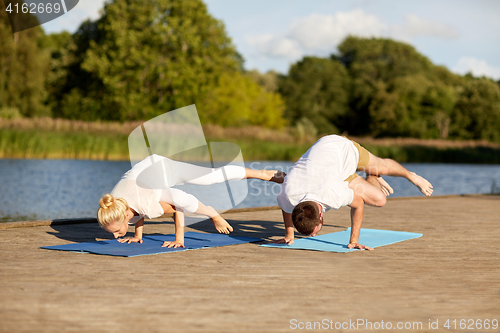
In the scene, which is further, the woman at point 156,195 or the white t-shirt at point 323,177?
the white t-shirt at point 323,177

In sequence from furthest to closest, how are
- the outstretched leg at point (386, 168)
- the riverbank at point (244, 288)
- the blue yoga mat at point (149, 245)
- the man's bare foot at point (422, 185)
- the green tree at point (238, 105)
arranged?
the green tree at point (238, 105) → the outstretched leg at point (386, 168) → the man's bare foot at point (422, 185) → the blue yoga mat at point (149, 245) → the riverbank at point (244, 288)

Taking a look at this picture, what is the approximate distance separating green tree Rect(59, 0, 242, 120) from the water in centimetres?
1629

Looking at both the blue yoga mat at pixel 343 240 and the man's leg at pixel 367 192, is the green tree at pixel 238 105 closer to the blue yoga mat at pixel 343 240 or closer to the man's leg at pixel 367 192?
the blue yoga mat at pixel 343 240

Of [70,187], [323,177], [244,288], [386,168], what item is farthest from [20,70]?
[244,288]

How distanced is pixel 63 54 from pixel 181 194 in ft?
135

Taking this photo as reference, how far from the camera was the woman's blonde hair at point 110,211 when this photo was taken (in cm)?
419

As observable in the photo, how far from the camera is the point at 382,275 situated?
12.0 ft

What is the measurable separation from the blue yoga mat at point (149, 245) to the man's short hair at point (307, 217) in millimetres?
891

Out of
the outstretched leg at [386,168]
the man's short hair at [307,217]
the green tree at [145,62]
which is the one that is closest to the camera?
the man's short hair at [307,217]

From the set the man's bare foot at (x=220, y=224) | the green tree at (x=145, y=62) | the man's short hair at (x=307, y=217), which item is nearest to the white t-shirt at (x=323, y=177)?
the man's short hair at (x=307, y=217)

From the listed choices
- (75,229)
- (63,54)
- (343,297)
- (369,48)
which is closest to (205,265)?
(343,297)

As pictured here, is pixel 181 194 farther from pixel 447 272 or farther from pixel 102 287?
pixel 447 272

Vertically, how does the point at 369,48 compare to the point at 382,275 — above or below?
above

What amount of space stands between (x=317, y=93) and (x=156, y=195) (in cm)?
5026
